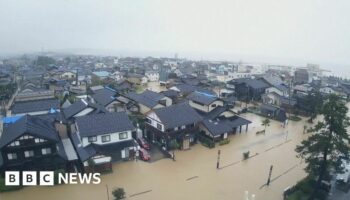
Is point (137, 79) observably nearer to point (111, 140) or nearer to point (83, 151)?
point (111, 140)

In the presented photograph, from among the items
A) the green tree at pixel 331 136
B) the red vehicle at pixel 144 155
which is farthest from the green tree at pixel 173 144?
the green tree at pixel 331 136

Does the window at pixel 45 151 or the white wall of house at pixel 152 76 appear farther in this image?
the white wall of house at pixel 152 76

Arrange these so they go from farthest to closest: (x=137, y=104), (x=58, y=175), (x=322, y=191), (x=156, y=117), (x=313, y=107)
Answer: (x=313, y=107)
(x=137, y=104)
(x=156, y=117)
(x=58, y=175)
(x=322, y=191)

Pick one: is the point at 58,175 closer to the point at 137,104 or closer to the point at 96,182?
the point at 96,182

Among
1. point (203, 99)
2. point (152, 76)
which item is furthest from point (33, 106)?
point (152, 76)

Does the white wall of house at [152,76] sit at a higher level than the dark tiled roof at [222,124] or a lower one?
higher

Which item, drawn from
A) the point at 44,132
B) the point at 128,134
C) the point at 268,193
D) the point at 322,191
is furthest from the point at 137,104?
the point at 322,191

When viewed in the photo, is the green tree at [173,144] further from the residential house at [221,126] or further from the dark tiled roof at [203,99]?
the dark tiled roof at [203,99]
